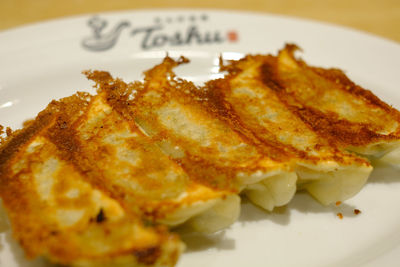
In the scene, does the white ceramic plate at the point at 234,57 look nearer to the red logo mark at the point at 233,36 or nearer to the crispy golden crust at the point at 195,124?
the red logo mark at the point at 233,36

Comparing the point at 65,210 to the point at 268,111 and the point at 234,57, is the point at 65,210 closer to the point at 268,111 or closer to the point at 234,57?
the point at 268,111

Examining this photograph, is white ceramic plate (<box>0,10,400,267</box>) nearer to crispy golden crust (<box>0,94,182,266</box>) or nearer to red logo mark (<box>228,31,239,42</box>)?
red logo mark (<box>228,31,239,42</box>)

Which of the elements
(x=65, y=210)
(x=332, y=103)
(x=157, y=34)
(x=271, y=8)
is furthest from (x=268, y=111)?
(x=271, y=8)

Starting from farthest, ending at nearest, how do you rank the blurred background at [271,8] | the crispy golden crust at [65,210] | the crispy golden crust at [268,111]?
the blurred background at [271,8], the crispy golden crust at [268,111], the crispy golden crust at [65,210]

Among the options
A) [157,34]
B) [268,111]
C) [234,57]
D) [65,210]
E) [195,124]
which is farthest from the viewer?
[157,34]

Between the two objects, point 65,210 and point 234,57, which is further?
point 234,57

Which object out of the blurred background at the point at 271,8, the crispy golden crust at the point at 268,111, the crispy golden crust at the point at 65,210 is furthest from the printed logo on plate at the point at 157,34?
the crispy golden crust at the point at 65,210

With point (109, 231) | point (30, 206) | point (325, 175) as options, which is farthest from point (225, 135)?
point (30, 206)
